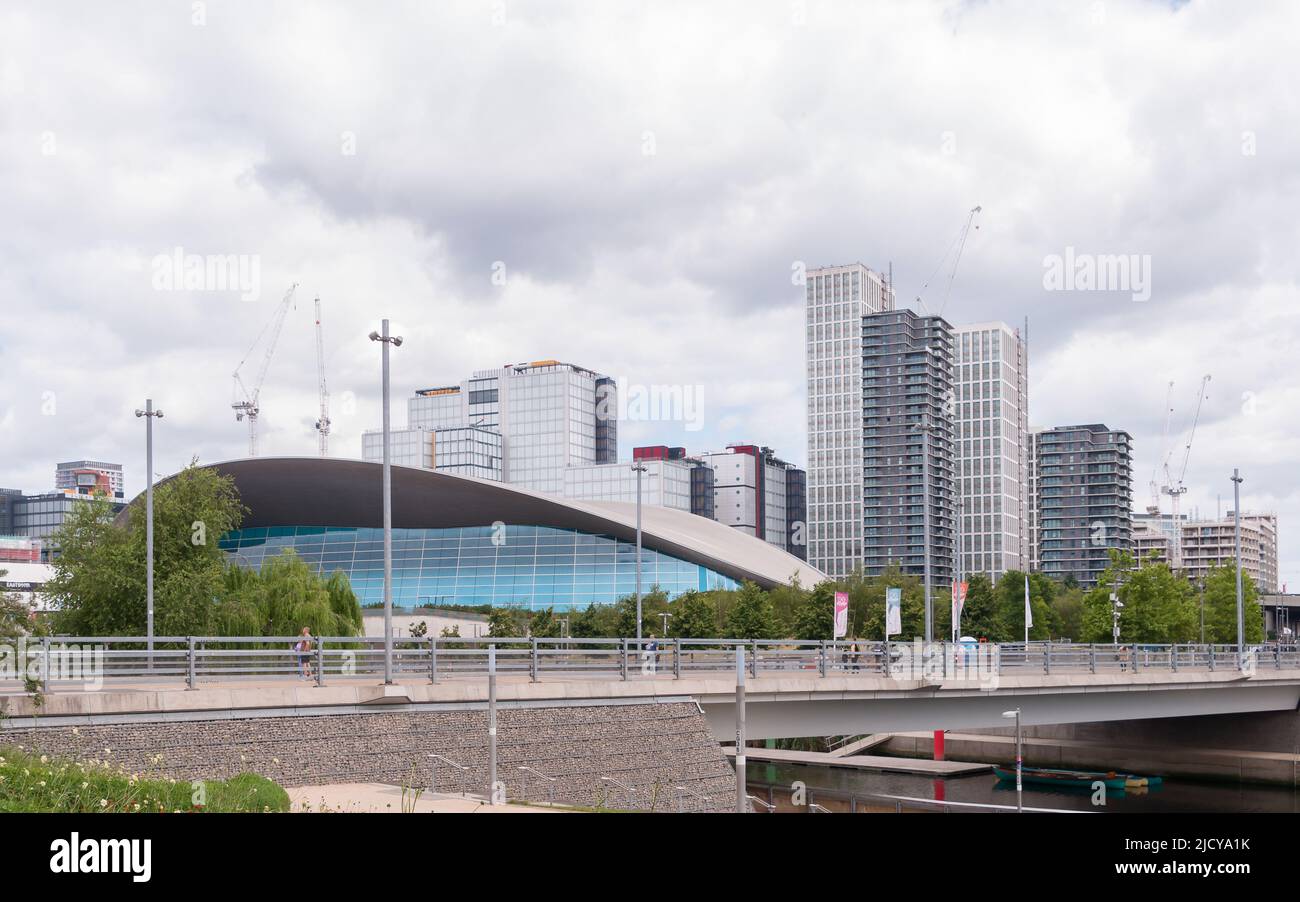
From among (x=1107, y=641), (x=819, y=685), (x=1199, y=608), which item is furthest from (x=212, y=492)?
(x=1199, y=608)

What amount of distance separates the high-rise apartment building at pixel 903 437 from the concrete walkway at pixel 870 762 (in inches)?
5372

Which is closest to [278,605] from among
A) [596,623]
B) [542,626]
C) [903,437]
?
[542,626]

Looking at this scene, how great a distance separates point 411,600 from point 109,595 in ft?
157

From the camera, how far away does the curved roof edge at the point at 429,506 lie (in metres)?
83.7

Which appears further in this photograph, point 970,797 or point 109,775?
point 970,797

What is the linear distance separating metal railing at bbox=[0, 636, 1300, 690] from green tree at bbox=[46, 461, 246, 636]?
1.80 m

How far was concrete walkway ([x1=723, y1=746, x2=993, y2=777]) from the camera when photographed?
5228 centimetres

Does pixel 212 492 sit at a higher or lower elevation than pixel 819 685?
higher

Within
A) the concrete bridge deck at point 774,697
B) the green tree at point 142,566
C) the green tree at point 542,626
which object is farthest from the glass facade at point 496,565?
the concrete bridge deck at point 774,697
